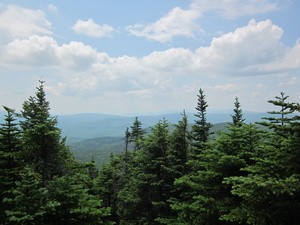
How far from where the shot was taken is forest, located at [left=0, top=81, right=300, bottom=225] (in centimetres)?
874

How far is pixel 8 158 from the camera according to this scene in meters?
13.4

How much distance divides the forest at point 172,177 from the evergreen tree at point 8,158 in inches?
2.2

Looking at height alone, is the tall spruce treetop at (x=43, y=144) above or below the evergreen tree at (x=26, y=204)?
above

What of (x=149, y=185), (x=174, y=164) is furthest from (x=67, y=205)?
(x=174, y=164)

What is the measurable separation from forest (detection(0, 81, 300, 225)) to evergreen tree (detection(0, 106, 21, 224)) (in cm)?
6

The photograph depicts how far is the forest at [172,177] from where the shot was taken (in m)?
8.74

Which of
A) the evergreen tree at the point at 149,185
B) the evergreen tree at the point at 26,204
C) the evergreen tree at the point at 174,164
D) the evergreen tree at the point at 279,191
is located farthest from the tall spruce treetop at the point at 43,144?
the evergreen tree at the point at 279,191

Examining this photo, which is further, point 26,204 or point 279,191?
point 26,204

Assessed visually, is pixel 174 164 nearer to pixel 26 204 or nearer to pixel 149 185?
pixel 149 185

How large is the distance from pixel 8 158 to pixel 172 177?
44.2 feet

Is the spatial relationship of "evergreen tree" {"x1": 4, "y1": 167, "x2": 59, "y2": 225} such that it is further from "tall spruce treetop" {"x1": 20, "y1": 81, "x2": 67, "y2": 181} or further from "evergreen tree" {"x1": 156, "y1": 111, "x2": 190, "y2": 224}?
"evergreen tree" {"x1": 156, "y1": 111, "x2": 190, "y2": 224}

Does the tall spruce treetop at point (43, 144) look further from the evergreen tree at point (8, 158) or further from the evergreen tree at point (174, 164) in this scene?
the evergreen tree at point (174, 164)

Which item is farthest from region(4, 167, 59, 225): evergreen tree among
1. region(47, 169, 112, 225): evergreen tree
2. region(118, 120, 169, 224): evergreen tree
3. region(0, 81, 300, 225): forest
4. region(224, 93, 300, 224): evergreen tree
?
region(224, 93, 300, 224): evergreen tree

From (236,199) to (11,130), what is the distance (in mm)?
15767
